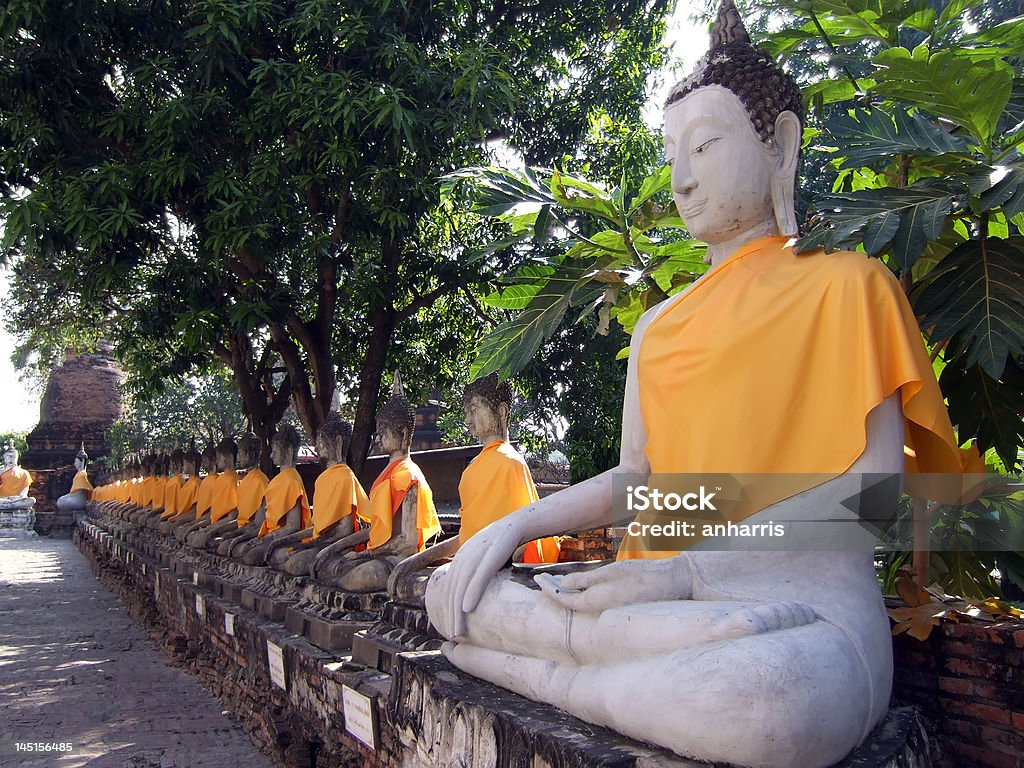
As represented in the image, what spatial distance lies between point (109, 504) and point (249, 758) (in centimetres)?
1583

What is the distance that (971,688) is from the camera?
95.8 inches

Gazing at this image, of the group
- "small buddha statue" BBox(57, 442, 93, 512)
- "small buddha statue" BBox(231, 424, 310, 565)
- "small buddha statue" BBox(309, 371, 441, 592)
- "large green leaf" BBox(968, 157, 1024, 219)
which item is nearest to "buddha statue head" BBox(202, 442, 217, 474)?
"small buddha statue" BBox(231, 424, 310, 565)

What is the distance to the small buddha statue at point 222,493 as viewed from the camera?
412 inches

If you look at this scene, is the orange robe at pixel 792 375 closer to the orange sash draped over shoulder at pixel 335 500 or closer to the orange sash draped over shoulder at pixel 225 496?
the orange sash draped over shoulder at pixel 335 500

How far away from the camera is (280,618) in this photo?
20.2 ft

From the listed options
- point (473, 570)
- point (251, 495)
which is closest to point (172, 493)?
point (251, 495)

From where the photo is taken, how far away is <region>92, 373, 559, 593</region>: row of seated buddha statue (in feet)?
16.3

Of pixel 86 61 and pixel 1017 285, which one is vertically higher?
pixel 86 61

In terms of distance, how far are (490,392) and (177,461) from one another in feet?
36.0

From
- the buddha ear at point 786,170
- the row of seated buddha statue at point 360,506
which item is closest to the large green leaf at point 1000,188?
the buddha ear at point 786,170

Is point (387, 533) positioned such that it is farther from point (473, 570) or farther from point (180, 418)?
point (180, 418)

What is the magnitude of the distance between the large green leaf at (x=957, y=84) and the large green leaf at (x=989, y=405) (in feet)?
2.21

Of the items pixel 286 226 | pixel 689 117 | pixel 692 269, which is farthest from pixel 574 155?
pixel 689 117

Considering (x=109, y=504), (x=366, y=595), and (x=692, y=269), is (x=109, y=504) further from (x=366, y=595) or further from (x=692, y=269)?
(x=692, y=269)
